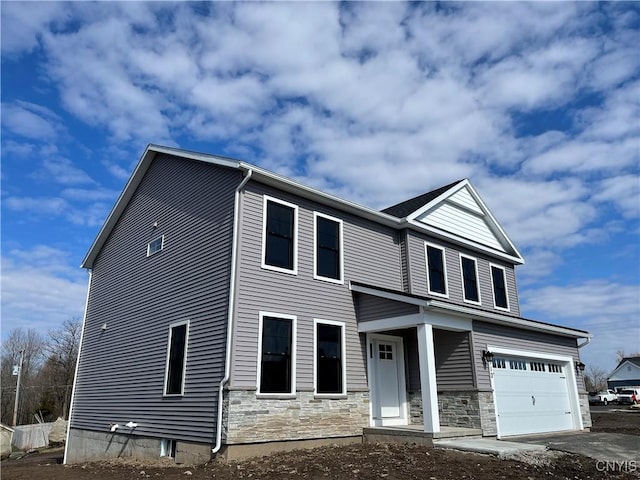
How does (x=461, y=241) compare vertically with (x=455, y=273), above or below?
above

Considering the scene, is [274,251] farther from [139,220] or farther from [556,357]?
[556,357]

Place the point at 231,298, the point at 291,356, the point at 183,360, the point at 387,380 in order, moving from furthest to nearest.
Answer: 1. the point at 387,380
2. the point at 183,360
3. the point at 291,356
4. the point at 231,298

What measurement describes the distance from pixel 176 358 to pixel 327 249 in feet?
14.7

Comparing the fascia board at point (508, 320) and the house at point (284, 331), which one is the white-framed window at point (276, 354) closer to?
the house at point (284, 331)

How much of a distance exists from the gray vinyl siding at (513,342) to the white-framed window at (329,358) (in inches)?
132

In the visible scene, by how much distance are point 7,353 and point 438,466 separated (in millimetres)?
57956

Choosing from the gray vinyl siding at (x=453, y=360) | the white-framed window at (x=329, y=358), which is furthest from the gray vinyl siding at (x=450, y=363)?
the white-framed window at (x=329, y=358)

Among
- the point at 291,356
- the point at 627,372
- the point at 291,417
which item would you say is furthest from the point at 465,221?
the point at 627,372

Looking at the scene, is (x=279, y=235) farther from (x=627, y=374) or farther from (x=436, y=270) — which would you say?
(x=627, y=374)

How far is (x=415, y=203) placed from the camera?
15922mm

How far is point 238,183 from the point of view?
10883mm

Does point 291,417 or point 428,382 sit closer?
point 291,417

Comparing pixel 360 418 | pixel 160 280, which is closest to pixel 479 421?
pixel 360 418

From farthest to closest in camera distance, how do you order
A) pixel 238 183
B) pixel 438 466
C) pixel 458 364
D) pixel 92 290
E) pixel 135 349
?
pixel 92 290
pixel 135 349
pixel 458 364
pixel 238 183
pixel 438 466
